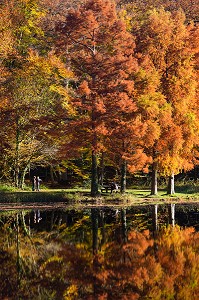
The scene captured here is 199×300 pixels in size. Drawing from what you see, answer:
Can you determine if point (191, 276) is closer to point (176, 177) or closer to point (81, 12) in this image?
point (81, 12)

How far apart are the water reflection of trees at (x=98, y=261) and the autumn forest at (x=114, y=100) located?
31.4 ft

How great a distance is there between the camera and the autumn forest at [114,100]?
113 feet

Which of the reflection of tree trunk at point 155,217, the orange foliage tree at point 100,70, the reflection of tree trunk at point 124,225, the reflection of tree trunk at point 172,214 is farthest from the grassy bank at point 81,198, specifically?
the reflection of tree trunk at point 124,225

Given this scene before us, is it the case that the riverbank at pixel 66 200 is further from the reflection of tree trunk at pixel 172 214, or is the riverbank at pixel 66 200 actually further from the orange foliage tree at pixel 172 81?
the orange foliage tree at pixel 172 81

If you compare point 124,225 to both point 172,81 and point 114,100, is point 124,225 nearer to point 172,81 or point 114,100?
point 114,100

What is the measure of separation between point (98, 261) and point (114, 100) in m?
18.3

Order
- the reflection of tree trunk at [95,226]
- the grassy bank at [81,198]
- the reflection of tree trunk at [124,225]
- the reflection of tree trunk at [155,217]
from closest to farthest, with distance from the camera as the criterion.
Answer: the reflection of tree trunk at [95,226]
the reflection of tree trunk at [124,225]
the reflection of tree trunk at [155,217]
the grassy bank at [81,198]

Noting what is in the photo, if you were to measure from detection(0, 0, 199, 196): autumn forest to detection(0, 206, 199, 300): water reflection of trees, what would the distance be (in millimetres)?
9576

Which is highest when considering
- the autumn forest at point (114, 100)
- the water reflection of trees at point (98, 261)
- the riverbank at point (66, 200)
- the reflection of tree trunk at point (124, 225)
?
the autumn forest at point (114, 100)

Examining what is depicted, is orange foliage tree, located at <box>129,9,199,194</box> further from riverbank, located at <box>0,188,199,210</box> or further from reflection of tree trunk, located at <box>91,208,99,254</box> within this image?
reflection of tree trunk, located at <box>91,208,99,254</box>

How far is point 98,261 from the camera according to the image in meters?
17.2

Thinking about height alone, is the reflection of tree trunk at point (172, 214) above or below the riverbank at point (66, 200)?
below

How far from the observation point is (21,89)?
41062mm

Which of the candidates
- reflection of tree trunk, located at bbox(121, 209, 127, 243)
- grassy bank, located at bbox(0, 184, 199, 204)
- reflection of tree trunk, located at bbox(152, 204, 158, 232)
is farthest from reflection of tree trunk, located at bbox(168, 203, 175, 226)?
reflection of tree trunk, located at bbox(121, 209, 127, 243)
